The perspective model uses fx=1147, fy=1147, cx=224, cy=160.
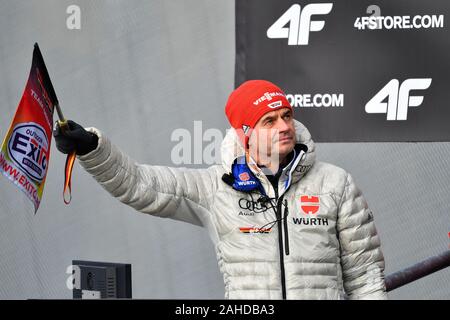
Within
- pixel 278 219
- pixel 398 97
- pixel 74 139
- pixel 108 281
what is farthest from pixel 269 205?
pixel 398 97

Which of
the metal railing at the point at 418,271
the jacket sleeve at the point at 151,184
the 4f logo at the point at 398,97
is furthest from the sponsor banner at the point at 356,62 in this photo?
the jacket sleeve at the point at 151,184

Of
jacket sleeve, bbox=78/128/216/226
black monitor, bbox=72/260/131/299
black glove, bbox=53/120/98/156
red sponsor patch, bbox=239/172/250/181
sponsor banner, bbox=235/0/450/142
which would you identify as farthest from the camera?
sponsor banner, bbox=235/0/450/142

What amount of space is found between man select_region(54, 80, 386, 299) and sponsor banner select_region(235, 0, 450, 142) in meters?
1.00

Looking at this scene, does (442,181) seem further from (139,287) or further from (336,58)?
Answer: (139,287)

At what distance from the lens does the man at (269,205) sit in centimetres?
361

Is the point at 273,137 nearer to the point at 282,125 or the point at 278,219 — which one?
the point at 282,125

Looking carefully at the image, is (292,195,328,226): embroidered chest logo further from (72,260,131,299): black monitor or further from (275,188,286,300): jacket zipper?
(72,260,131,299): black monitor

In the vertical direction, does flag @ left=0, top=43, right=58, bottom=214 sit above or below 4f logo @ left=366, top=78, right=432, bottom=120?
below

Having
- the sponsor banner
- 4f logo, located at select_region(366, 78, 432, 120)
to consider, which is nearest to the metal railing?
the sponsor banner

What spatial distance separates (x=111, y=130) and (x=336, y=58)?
3.33ft

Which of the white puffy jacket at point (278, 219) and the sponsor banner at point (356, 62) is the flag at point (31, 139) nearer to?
the white puffy jacket at point (278, 219)

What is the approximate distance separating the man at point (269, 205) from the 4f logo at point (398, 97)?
1.03 metres

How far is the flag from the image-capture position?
3.50 meters
